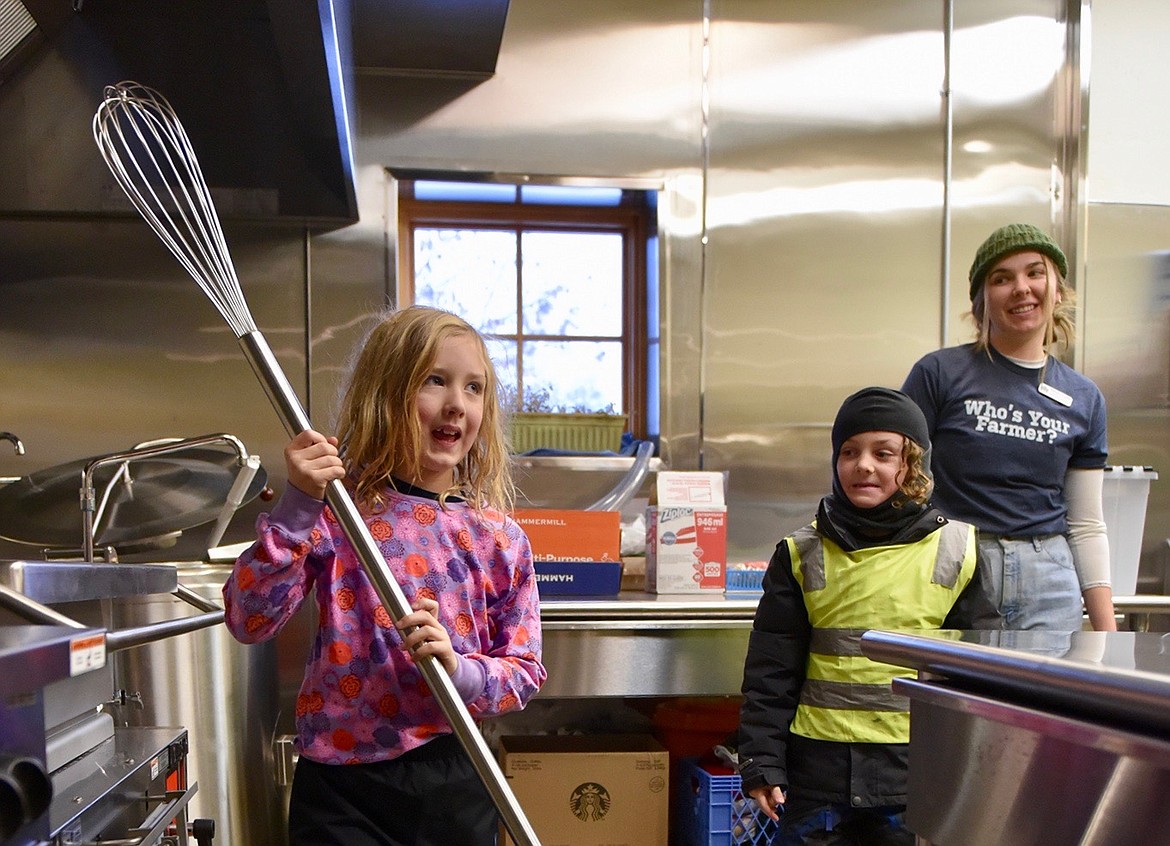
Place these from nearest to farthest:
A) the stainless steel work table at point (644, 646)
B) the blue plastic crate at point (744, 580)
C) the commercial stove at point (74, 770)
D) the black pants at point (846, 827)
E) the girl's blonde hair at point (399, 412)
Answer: the commercial stove at point (74, 770) < the girl's blonde hair at point (399, 412) < the black pants at point (846, 827) < the stainless steel work table at point (644, 646) < the blue plastic crate at point (744, 580)

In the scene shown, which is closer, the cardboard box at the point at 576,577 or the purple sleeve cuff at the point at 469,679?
the purple sleeve cuff at the point at 469,679

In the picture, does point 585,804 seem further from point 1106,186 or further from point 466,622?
point 1106,186

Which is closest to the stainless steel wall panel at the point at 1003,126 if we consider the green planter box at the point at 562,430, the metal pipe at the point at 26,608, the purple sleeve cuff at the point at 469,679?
the green planter box at the point at 562,430

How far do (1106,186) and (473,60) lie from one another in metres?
1.66

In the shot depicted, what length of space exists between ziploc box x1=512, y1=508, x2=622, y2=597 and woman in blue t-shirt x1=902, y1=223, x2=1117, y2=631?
0.67m

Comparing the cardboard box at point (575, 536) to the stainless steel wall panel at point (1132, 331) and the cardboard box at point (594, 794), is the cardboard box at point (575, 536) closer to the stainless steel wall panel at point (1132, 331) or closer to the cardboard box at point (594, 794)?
the cardboard box at point (594, 794)

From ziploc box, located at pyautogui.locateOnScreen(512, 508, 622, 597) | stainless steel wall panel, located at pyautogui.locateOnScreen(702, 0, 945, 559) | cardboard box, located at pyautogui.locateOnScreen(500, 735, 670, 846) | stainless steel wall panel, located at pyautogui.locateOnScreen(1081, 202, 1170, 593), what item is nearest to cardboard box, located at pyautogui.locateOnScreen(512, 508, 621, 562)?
ziploc box, located at pyautogui.locateOnScreen(512, 508, 622, 597)

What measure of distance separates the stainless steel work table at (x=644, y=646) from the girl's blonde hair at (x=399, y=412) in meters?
0.85

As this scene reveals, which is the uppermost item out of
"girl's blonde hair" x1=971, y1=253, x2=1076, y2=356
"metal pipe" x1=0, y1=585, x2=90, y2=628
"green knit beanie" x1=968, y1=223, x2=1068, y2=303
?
"green knit beanie" x1=968, y1=223, x2=1068, y2=303

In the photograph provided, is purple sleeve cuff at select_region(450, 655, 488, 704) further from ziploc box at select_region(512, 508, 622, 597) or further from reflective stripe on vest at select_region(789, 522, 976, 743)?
ziploc box at select_region(512, 508, 622, 597)

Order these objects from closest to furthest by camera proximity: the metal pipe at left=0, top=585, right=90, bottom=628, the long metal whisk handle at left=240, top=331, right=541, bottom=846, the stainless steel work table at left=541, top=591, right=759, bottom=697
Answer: the metal pipe at left=0, top=585, right=90, bottom=628 → the long metal whisk handle at left=240, top=331, right=541, bottom=846 → the stainless steel work table at left=541, top=591, right=759, bottom=697

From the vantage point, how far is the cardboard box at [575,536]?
6.81 feet

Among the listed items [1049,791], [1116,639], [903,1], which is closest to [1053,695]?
[1049,791]

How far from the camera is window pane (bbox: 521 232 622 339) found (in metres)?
2.71
